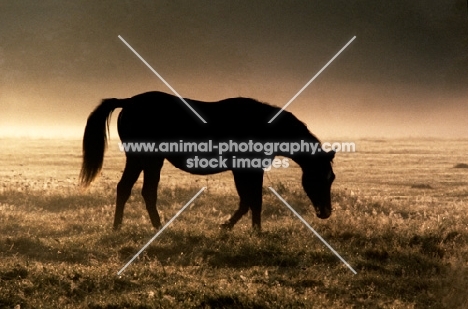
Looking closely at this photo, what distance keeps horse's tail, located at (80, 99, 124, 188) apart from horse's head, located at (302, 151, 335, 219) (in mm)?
4110

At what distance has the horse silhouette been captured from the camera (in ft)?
37.5

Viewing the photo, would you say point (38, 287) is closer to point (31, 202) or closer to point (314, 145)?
point (314, 145)

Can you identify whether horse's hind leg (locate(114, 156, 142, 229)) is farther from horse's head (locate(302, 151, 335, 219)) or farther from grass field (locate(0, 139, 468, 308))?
horse's head (locate(302, 151, 335, 219))

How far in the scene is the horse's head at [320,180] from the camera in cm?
1143

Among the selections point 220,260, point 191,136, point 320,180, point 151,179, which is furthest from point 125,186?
point 320,180

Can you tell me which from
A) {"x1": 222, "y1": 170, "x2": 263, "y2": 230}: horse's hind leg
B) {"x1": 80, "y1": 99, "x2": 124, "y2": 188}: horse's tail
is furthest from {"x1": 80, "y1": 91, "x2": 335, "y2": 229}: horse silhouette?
{"x1": 222, "y1": 170, "x2": 263, "y2": 230}: horse's hind leg

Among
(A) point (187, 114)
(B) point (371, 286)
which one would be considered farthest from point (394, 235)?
(A) point (187, 114)

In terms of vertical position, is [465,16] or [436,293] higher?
[465,16]

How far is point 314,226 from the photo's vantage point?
38.3 feet

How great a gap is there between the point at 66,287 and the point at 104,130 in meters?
4.66

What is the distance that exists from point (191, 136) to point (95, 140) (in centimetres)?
195

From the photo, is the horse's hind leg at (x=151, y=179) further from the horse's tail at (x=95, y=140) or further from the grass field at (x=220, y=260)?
the horse's tail at (x=95, y=140)

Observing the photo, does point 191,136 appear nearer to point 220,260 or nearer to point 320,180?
point 320,180

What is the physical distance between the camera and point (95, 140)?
1148 centimetres
